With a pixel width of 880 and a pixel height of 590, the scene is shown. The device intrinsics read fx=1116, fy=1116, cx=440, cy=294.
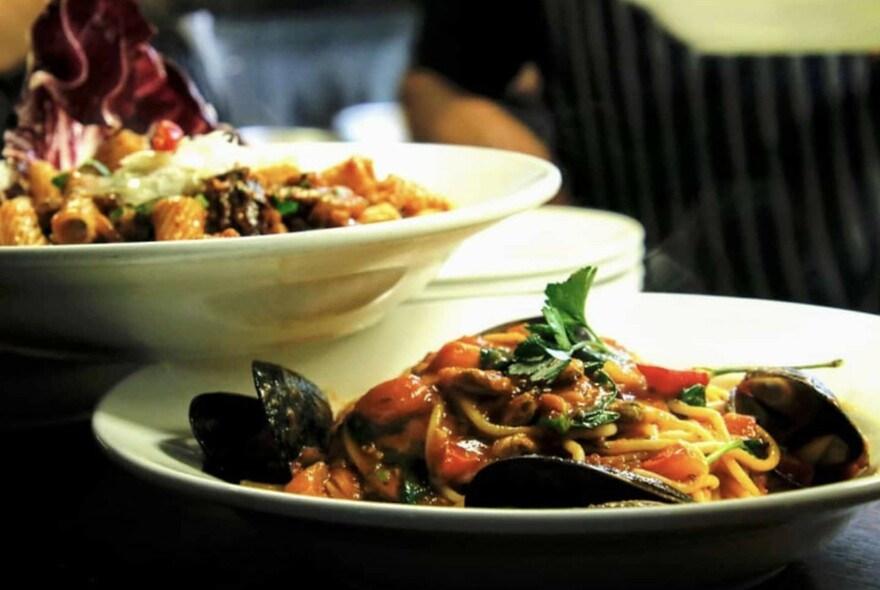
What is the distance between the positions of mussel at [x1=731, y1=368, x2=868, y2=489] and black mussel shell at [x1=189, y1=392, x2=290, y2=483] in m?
0.39

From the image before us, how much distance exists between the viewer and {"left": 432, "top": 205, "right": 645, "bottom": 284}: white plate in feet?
4.08

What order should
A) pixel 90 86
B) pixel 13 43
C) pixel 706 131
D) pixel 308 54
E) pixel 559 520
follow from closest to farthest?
pixel 559 520 → pixel 90 86 → pixel 13 43 → pixel 706 131 → pixel 308 54

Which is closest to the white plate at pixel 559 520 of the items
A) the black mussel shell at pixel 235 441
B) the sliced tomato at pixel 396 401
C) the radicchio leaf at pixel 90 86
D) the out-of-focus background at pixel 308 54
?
the black mussel shell at pixel 235 441

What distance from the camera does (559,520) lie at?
61cm

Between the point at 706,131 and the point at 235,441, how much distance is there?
208cm

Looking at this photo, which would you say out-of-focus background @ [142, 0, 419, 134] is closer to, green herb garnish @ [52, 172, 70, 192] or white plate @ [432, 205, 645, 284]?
white plate @ [432, 205, 645, 284]

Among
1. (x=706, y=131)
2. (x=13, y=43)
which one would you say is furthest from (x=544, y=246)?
(x=706, y=131)

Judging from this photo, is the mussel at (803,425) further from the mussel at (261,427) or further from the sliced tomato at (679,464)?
the mussel at (261,427)

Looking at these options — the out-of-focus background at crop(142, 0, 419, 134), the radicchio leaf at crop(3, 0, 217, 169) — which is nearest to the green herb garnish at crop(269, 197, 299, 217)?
the radicchio leaf at crop(3, 0, 217, 169)

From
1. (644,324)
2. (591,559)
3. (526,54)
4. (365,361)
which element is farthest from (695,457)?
(526,54)

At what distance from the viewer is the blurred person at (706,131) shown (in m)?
2.55

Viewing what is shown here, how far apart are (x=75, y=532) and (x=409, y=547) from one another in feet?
1.19

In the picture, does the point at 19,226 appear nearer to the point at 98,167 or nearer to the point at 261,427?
the point at 98,167

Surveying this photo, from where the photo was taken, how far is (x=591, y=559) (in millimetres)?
668
